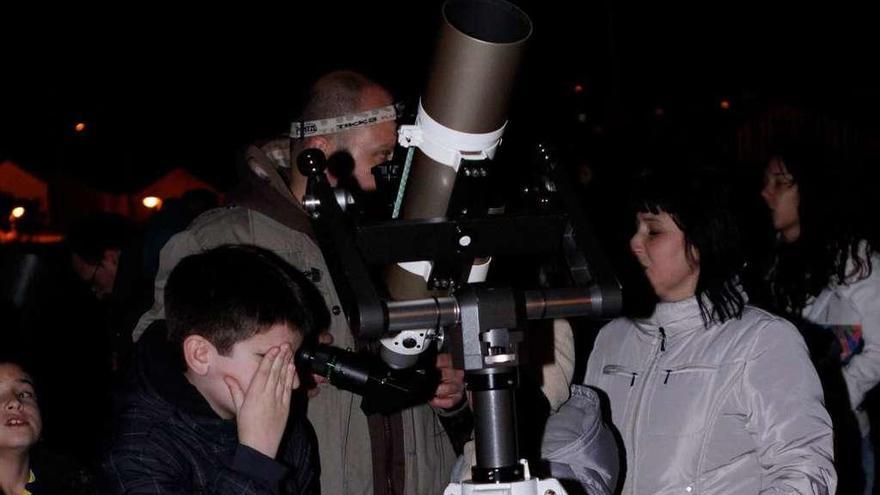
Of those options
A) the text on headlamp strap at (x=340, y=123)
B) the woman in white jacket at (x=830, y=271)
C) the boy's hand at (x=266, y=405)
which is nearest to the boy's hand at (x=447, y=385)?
the boy's hand at (x=266, y=405)

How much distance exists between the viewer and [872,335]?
11.1ft

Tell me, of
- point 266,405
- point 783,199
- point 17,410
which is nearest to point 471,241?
point 266,405

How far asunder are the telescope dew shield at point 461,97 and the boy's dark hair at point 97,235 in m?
3.69

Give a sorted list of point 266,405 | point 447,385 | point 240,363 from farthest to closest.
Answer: point 447,385
point 240,363
point 266,405

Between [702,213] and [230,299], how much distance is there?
122 centimetres

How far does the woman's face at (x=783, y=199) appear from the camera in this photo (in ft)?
12.8

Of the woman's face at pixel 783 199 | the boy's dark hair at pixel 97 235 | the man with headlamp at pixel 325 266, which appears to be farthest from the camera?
the boy's dark hair at pixel 97 235

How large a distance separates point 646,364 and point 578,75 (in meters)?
9.94

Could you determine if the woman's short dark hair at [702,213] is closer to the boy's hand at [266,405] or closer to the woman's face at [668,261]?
the woman's face at [668,261]

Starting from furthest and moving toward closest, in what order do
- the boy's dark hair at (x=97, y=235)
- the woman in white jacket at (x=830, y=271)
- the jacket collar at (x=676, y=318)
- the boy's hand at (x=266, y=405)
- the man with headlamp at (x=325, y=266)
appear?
the boy's dark hair at (x=97, y=235) → the woman in white jacket at (x=830, y=271) → the jacket collar at (x=676, y=318) → the man with headlamp at (x=325, y=266) → the boy's hand at (x=266, y=405)

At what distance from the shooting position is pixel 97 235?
4840 millimetres

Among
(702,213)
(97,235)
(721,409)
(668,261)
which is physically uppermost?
(97,235)

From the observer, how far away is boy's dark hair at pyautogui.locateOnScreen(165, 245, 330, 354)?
5.65ft

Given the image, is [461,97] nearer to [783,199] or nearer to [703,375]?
[703,375]
